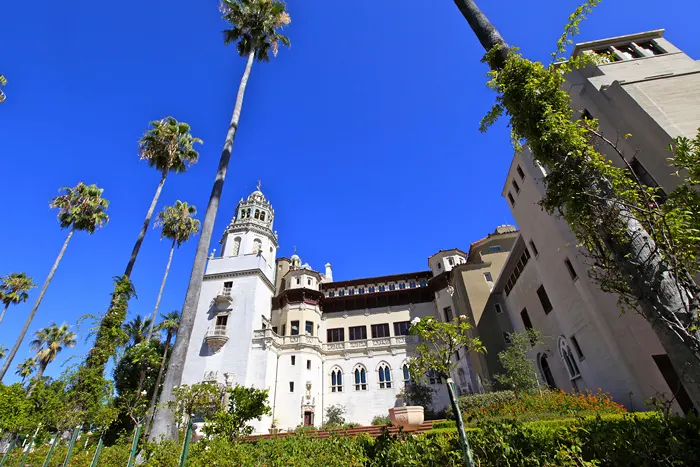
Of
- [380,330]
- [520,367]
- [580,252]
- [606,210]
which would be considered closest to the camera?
[606,210]

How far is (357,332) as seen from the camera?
35.8 meters

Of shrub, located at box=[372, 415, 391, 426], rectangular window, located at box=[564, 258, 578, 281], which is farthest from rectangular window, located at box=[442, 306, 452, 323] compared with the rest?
rectangular window, located at box=[564, 258, 578, 281]

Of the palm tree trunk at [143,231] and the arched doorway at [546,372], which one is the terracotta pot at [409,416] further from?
the palm tree trunk at [143,231]

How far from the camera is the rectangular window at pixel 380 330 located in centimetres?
3512

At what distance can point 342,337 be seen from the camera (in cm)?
3578

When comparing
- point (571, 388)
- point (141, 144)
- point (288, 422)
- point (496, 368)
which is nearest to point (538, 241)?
point (571, 388)

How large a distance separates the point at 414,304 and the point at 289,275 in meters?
15.1

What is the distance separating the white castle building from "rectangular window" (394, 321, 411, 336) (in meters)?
0.11

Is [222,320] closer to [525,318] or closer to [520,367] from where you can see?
[520,367]

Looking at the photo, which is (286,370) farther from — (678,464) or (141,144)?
(678,464)

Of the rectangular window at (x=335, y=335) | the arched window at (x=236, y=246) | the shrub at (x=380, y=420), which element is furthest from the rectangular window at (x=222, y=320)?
the shrub at (x=380, y=420)

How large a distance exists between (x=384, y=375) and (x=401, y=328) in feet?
17.7

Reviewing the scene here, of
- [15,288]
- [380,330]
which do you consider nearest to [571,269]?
[380,330]

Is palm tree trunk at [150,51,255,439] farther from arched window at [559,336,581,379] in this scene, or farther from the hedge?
arched window at [559,336,581,379]
